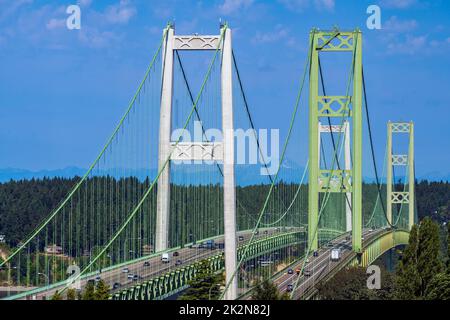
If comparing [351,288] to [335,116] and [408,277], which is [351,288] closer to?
[408,277]

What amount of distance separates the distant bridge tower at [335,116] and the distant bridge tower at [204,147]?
5796mm

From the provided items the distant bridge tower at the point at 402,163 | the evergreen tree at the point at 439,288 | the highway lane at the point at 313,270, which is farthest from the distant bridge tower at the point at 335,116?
the distant bridge tower at the point at 402,163

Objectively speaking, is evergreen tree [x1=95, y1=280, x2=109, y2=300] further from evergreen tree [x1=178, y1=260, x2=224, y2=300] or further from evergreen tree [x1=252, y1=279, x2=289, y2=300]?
evergreen tree [x1=178, y1=260, x2=224, y2=300]

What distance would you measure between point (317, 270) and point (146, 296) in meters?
6.14

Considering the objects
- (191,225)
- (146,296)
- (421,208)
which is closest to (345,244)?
(191,225)

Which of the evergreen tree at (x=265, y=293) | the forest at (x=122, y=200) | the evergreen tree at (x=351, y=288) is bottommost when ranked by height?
the evergreen tree at (x=351, y=288)

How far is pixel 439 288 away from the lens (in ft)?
98.0

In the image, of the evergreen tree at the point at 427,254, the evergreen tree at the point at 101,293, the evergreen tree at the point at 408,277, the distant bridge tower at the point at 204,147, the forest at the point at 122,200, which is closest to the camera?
the evergreen tree at the point at 101,293

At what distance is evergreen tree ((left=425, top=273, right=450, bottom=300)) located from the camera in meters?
28.9

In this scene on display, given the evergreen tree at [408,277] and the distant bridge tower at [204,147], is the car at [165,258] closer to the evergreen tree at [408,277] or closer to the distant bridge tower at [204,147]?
the distant bridge tower at [204,147]

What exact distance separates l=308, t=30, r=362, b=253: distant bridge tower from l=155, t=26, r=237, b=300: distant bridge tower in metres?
5.80

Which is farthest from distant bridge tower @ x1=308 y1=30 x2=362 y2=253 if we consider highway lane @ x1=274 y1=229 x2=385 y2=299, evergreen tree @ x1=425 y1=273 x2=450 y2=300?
evergreen tree @ x1=425 y1=273 x2=450 y2=300

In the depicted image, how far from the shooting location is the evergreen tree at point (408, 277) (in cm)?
3191
